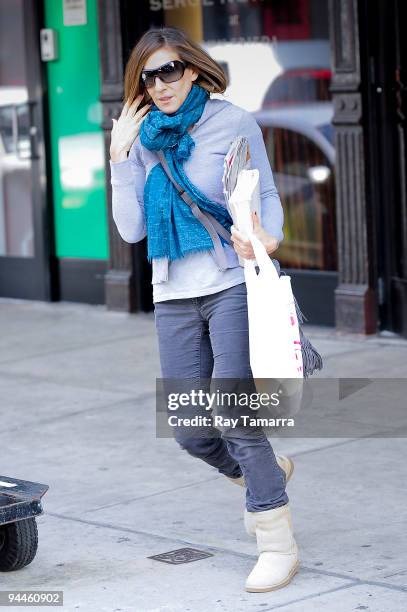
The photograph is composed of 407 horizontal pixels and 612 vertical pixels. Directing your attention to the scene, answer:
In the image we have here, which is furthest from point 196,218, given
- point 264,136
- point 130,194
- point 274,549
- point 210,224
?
point 264,136

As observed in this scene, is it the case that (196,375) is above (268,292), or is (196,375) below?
below

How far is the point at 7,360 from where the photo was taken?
8656 mm

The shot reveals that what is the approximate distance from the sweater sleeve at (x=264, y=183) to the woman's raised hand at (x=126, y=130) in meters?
0.33

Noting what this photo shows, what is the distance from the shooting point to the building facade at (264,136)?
335 inches

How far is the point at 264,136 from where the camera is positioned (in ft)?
30.4

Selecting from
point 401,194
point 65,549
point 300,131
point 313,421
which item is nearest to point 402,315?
point 401,194

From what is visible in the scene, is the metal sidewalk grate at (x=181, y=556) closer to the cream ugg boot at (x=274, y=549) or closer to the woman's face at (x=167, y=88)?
the cream ugg boot at (x=274, y=549)

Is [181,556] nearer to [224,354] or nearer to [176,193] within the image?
[224,354]

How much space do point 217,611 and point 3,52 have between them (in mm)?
7727

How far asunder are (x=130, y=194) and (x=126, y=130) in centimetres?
21

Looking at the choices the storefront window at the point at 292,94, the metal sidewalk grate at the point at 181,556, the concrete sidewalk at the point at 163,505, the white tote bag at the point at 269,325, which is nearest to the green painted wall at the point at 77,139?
the storefront window at the point at 292,94

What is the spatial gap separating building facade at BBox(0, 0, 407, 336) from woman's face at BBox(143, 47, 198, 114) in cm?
426

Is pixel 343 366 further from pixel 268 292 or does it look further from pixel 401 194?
pixel 268 292

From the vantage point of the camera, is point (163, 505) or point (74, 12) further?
point (74, 12)
